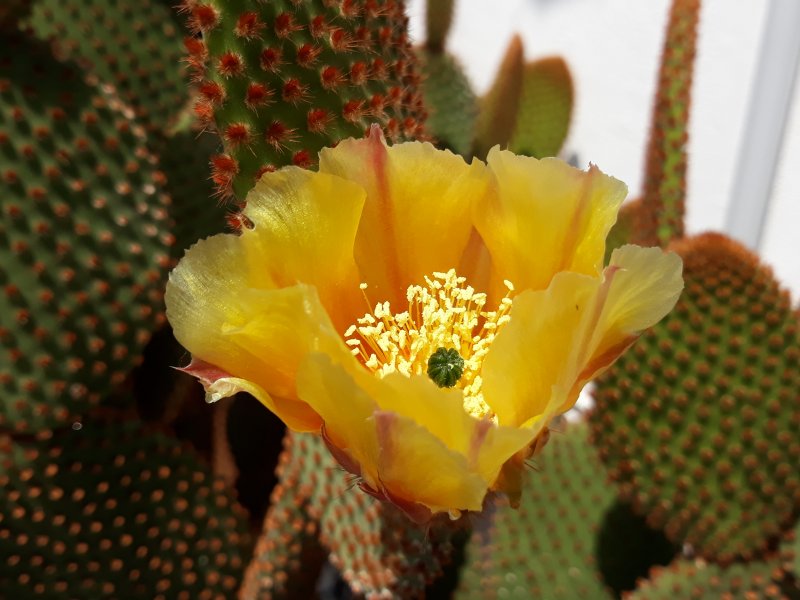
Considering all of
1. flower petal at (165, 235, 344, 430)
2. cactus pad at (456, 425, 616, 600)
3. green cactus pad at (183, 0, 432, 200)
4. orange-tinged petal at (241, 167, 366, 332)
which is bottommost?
cactus pad at (456, 425, 616, 600)

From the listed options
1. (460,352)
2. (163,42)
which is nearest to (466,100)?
(163,42)

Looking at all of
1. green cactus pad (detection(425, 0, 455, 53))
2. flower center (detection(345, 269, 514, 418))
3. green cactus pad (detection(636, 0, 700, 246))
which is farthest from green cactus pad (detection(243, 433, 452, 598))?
green cactus pad (detection(425, 0, 455, 53))

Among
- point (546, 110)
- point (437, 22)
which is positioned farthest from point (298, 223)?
point (437, 22)

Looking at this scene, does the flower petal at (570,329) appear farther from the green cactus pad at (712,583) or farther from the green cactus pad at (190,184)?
the green cactus pad at (190,184)

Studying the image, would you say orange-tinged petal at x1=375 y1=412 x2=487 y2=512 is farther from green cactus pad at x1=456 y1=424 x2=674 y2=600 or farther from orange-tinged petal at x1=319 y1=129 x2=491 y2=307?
green cactus pad at x1=456 y1=424 x2=674 y2=600

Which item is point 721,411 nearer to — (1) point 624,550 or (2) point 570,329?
(1) point 624,550

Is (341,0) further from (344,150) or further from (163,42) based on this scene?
(163,42)
